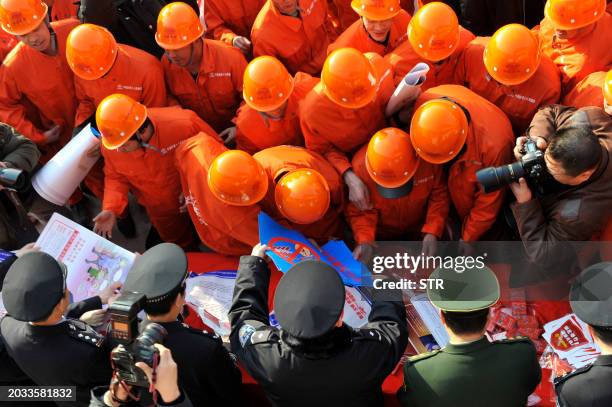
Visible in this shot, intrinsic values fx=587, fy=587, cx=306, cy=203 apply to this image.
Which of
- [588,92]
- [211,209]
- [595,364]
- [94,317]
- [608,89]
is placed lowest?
[94,317]

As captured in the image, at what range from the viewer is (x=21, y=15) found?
3.87 metres

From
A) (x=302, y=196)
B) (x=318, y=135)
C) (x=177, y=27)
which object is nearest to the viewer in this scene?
(x=302, y=196)

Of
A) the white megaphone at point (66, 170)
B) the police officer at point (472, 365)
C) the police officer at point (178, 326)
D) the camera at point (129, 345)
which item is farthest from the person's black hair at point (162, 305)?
the white megaphone at point (66, 170)

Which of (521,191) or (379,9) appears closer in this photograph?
(521,191)

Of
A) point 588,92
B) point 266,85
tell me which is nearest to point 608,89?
point 588,92

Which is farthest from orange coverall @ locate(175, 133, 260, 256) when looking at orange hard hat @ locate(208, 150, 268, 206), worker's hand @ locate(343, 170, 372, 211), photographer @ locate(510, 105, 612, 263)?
photographer @ locate(510, 105, 612, 263)

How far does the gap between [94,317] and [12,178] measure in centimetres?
106

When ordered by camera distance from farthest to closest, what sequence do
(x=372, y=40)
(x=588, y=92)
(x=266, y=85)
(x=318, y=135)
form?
(x=372, y=40) < (x=318, y=135) < (x=266, y=85) < (x=588, y=92)

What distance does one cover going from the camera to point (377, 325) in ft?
7.81

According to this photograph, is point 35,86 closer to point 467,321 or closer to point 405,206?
point 405,206

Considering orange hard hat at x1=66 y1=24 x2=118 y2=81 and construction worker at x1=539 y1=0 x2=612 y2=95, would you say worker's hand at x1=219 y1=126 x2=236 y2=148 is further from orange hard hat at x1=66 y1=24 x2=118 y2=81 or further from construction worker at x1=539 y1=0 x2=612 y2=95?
construction worker at x1=539 y1=0 x2=612 y2=95

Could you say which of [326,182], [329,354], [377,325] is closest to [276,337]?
[329,354]

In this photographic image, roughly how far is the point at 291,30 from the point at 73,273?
7.23 ft

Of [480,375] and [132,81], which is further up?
[132,81]
